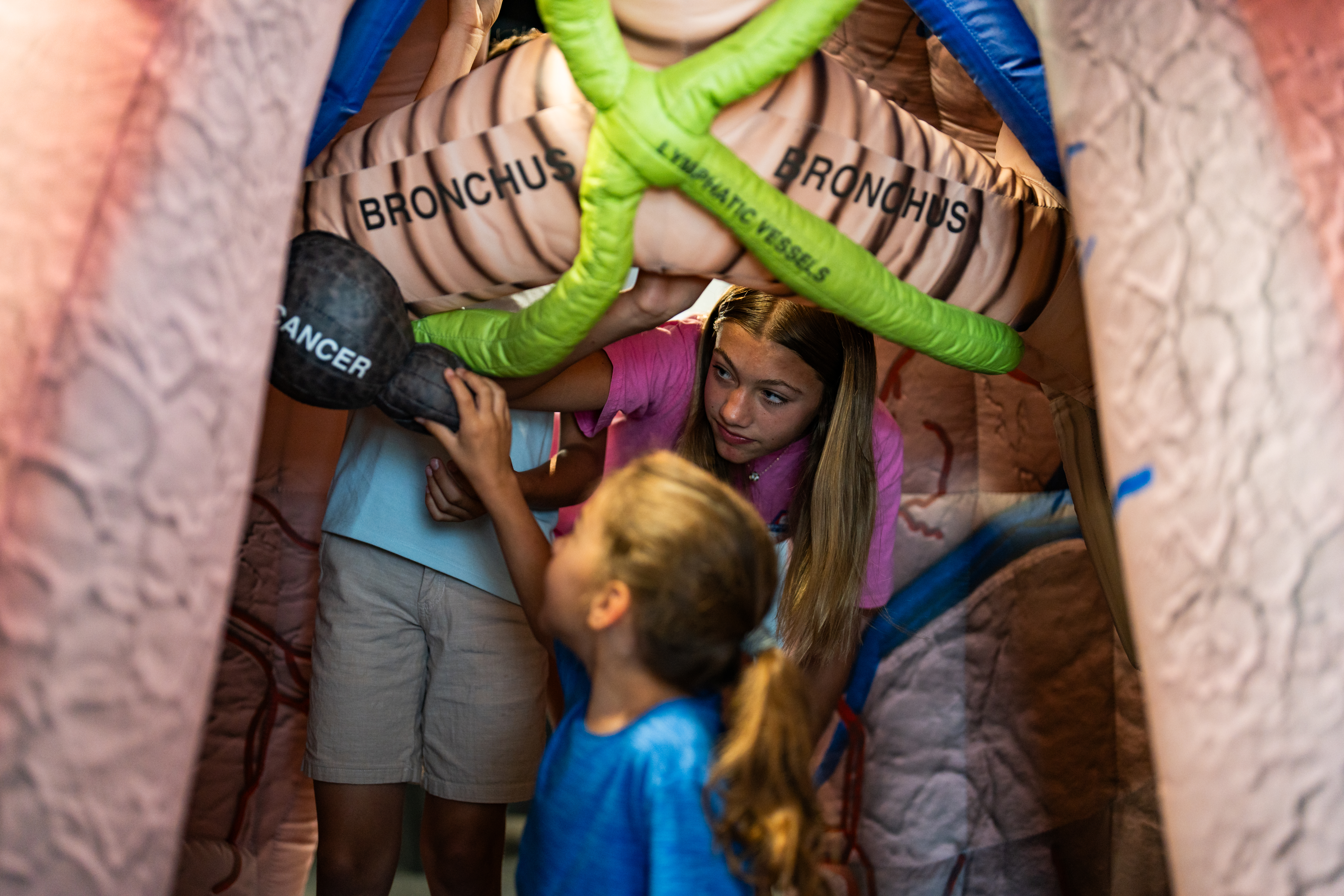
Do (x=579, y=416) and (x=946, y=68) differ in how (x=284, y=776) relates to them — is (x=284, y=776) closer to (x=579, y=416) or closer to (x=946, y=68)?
(x=579, y=416)

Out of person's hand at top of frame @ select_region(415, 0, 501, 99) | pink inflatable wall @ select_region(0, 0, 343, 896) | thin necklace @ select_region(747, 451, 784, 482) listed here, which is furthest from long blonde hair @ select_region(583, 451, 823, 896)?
person's hand at top of frame @ select_region(415, 0, 501, 99)

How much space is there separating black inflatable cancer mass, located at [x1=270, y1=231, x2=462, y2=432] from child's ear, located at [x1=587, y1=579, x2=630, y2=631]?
0.25 meters

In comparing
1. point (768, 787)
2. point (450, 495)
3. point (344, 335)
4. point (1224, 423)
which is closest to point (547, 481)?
point (450, 495)

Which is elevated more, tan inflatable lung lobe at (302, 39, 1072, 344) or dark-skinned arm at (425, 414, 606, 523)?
tan inflatable lung lobe at (302, 39, 1072, 344)

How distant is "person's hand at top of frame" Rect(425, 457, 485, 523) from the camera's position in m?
1.05

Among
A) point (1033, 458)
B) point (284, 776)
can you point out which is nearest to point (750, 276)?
point (1033, 458)

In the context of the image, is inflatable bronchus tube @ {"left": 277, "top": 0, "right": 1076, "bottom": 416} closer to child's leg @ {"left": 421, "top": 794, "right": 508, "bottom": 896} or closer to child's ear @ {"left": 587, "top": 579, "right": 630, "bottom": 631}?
child's ear @ {"left": 587, "top": 579, "right": 630, "bottom": 631}

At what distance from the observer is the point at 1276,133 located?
0.67 metres

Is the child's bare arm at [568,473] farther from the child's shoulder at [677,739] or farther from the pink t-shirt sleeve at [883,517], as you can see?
the child's shoulder at [677,739]

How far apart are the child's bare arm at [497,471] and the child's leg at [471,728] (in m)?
0.23

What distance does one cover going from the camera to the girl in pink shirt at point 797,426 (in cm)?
114

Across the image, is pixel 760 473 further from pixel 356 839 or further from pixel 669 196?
pixel 356 839

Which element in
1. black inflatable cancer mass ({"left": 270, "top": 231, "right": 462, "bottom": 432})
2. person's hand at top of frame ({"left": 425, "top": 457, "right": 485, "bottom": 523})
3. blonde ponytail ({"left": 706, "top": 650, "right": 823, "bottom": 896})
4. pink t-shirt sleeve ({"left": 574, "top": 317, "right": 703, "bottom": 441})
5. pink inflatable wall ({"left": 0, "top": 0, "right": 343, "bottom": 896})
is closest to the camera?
pink inflatable wall ({"left": 0, "top": 0, "right": 343, "bottom": 896})

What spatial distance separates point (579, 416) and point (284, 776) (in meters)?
0.79
